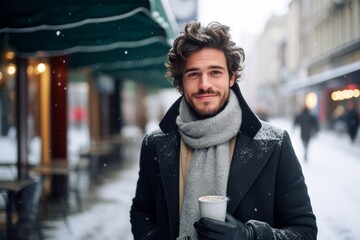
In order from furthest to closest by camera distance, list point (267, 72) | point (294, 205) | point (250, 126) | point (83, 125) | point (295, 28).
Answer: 1. point (267, 72)
2. point (295, 28)
3. point (83, 125)
4. point (250, 126)
5. point (294, 205)

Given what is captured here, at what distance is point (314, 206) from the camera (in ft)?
25.1

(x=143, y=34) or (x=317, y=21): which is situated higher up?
(x=317, y=21)

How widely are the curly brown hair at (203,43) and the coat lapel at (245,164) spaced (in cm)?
38

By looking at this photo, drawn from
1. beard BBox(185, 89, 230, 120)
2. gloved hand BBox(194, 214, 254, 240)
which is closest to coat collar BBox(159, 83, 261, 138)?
beard BBox(185, 89, 230, 120)

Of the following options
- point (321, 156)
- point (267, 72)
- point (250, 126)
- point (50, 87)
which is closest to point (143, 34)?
point (250, 126)

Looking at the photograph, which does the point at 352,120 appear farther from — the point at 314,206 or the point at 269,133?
the point at 269,133

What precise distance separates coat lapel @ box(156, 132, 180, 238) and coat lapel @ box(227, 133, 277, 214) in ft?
0.89

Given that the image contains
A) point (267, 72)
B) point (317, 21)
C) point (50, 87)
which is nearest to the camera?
point (50, 87)

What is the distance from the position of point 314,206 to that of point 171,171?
6188 mm

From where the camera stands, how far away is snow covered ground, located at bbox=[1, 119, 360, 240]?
6203 mm

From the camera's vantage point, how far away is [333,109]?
2945 cm

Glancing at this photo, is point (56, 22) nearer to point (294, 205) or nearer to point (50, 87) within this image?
point (294, 205)

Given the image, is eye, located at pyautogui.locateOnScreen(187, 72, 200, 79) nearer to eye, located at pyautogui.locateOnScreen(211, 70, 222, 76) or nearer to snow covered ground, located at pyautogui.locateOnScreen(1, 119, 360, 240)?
eye, located at pyautogui.locateOnScreen(211, 70, 222, 76)

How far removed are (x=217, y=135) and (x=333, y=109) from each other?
96.2 ft
